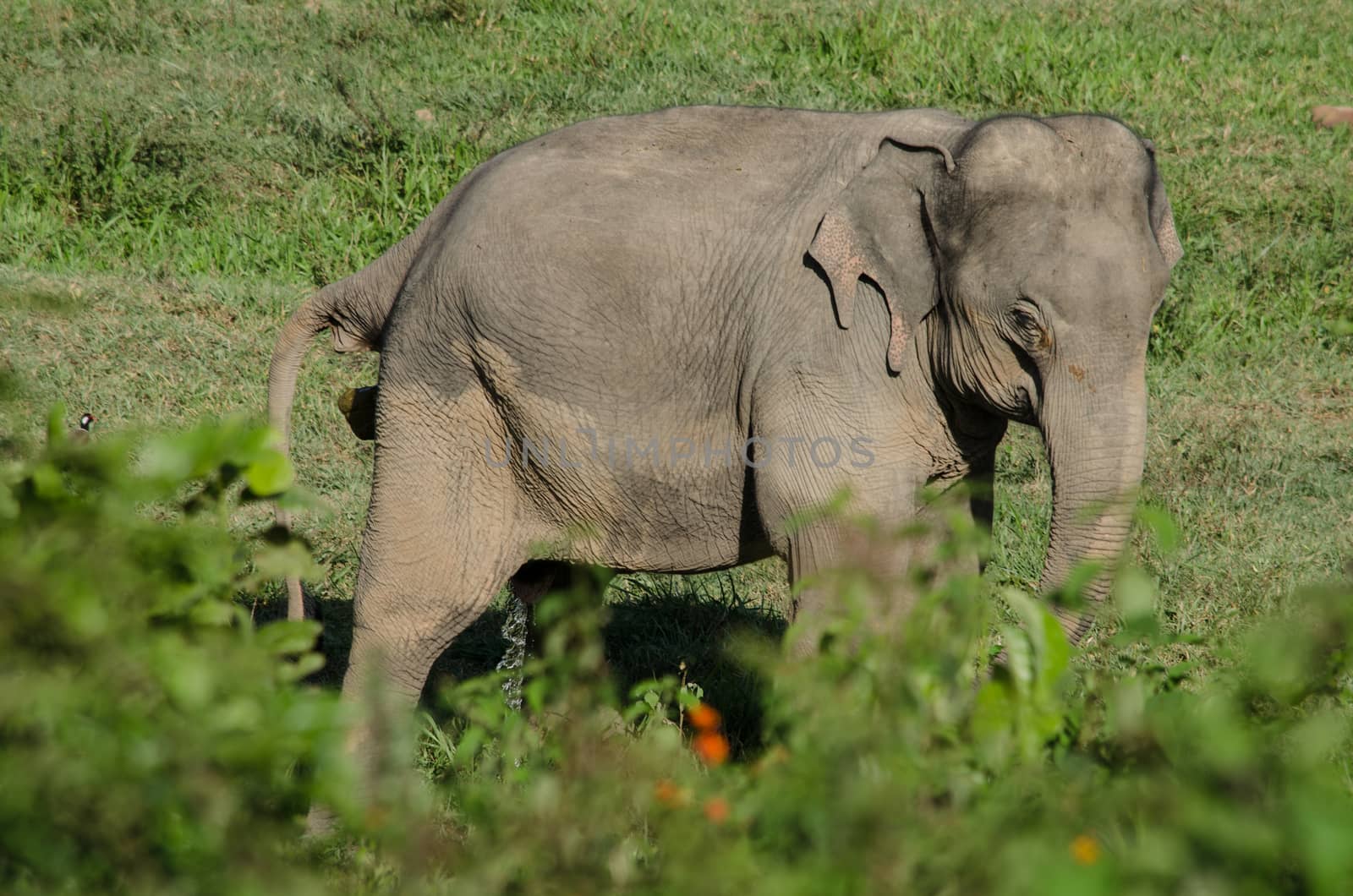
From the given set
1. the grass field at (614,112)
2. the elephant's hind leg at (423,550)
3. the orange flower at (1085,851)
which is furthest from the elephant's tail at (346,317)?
the orange flower at (1085,851)

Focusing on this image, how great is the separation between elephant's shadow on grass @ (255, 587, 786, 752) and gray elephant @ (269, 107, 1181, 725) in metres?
0.92

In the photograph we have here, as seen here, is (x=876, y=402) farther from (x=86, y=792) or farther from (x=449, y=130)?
(x=449, y=130)

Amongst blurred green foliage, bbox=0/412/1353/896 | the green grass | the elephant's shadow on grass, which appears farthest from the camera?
the green grass

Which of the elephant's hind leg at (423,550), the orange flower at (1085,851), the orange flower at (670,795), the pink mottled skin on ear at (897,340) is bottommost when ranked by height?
the elephant's hind leg at (423,550)

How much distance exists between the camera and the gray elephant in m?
3.25

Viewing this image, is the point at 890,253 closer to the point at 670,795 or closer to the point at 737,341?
the point at 737,341

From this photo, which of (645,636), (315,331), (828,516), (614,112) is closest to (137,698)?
(828,516)

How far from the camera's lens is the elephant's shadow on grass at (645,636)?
15.9 feet

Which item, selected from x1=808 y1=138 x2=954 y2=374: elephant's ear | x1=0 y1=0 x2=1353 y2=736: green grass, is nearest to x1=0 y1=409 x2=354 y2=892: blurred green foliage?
x1=808 y1=138 x2=954 y2=374: elephant's ear

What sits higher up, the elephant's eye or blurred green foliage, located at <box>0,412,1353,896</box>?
the elephant's eye

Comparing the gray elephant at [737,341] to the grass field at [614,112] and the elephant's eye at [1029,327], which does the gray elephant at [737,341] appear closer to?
the elephant's eye at [1029,327]

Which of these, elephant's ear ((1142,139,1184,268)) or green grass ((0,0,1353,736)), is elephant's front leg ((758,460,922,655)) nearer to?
elephant's ear ((1142,139,1184,268))

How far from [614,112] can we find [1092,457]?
5.90 meters

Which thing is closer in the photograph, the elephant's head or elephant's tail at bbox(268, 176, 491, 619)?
the elephant's head
